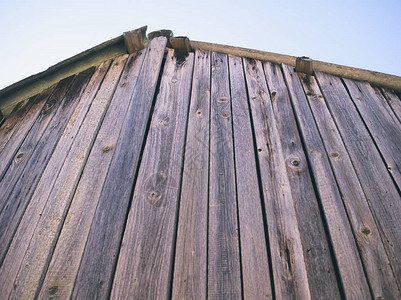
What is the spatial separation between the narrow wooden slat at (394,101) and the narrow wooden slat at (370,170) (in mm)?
336

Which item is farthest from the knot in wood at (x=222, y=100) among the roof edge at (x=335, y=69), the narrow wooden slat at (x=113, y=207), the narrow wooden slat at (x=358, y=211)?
the roof edge at (x=335, y=69)

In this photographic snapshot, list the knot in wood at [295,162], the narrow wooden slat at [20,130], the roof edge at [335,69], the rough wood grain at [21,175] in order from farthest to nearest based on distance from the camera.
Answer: the roof edge at [335,69], the narrow wooden slat at [20,130], the knot in wood at [295,162], the rough wood grain at [21,175]

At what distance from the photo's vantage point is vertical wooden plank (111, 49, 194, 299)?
125cm

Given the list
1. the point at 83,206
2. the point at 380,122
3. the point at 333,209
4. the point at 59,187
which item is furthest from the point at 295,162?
the point at 59,187

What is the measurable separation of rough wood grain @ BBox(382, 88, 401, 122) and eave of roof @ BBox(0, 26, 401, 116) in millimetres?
64

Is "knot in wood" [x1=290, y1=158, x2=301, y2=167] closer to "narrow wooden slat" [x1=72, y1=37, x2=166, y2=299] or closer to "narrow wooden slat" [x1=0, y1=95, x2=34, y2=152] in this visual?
"narrow wooden slat" [x1=72, y1=37, x2=166, y2=299]

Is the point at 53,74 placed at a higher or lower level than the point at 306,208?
higher

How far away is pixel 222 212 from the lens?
1502 millimetres

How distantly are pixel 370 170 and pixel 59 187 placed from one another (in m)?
1.77

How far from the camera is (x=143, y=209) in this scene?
1.51m

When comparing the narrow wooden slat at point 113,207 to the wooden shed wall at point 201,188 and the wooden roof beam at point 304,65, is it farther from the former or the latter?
the wooden roof beam at point 304,65

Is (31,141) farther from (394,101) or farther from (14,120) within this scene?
(394,101)

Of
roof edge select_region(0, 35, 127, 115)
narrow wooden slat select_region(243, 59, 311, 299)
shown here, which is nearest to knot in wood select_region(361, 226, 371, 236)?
narrow wooden slat select_region(243, 59, 311, 299)

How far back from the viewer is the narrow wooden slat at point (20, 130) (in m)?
2.05
